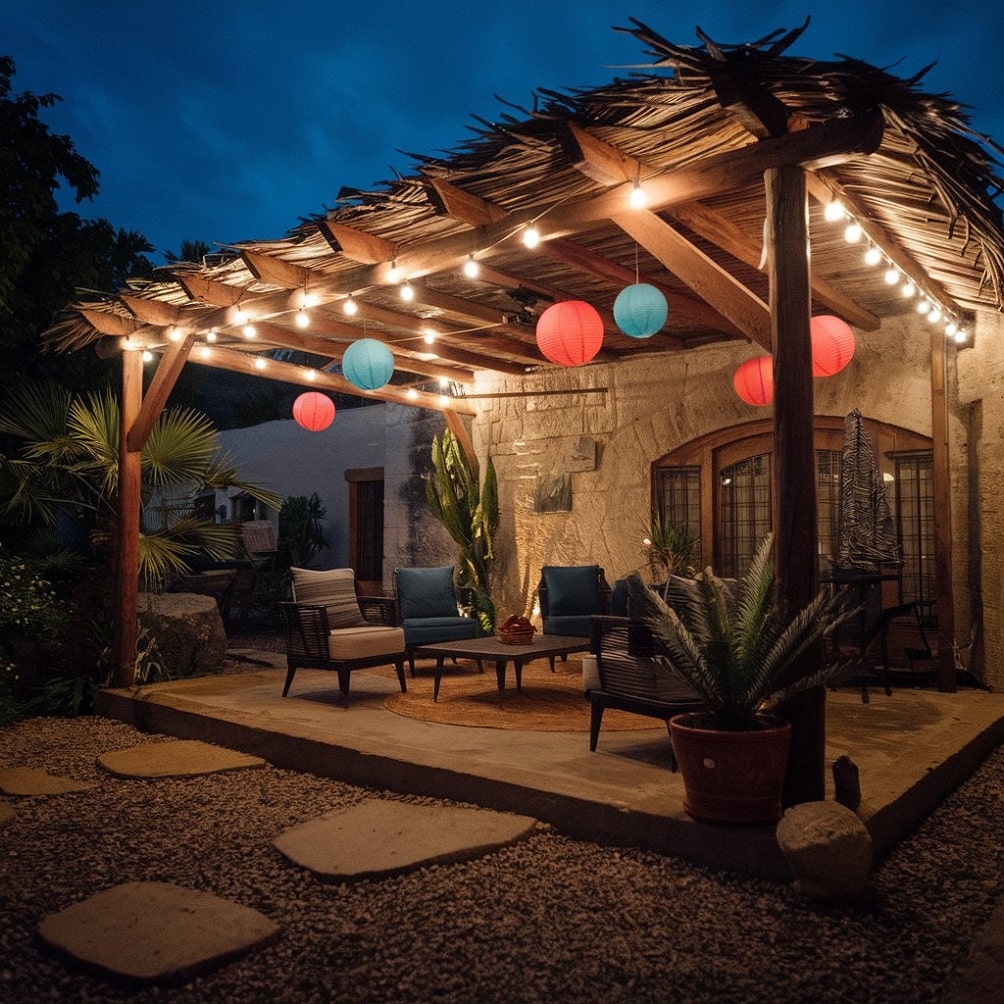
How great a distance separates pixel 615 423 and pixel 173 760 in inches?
203

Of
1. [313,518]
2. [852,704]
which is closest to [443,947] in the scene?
[852,704]

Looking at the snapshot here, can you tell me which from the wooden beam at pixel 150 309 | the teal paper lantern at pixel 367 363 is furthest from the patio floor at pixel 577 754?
the wooden beam at pixel 150 309

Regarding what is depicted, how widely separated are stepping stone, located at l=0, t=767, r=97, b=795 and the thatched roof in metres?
3.02

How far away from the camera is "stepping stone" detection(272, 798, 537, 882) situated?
9.96ft

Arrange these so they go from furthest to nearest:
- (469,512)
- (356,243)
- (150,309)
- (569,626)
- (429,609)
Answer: (469,512), (429,609), (569,626), (150,309), (356,243)

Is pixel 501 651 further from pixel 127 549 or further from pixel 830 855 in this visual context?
pixel 830 855

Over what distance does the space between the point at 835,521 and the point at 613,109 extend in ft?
15.1

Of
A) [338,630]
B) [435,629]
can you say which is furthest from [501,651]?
[435,629]

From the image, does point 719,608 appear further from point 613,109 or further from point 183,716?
point 183,716

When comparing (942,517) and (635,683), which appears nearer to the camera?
(635,683)

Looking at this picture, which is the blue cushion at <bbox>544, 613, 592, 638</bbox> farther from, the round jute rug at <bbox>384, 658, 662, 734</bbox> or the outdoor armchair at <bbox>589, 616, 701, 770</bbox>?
the outdoor armchair at <bbox>589, 616, 701, 770</bbox>

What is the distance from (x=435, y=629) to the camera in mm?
7141

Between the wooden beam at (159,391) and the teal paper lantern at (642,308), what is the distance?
3.37m

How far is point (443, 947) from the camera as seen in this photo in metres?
2.46
